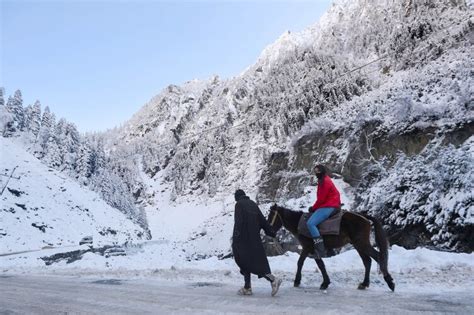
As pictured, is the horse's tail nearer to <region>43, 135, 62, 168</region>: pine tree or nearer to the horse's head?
the horse's head

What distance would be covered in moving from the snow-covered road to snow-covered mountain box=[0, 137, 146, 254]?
100 feet

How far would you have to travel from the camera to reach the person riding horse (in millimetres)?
7715

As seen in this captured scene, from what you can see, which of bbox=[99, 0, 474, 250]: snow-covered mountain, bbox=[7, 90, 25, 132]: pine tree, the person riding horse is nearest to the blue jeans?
the person riding horse

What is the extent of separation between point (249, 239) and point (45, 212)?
42.3m

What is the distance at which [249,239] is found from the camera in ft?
24.2

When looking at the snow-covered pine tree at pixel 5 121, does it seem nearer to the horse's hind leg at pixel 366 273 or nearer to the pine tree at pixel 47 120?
the pine tree at pixel 47 120

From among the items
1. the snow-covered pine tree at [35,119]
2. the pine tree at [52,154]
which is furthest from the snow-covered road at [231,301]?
the snow-covered pine tree at [35,119]

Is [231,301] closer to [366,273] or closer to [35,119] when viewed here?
[366,273]

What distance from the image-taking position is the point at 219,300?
643cm

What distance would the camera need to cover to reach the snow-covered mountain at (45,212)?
124 feet

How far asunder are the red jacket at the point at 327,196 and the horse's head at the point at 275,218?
0.95 m

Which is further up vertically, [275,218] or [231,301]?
[275,218]

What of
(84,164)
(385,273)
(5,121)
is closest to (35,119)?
(5,121)

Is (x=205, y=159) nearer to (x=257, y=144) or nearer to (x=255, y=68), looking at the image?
(x=257, y=144)
